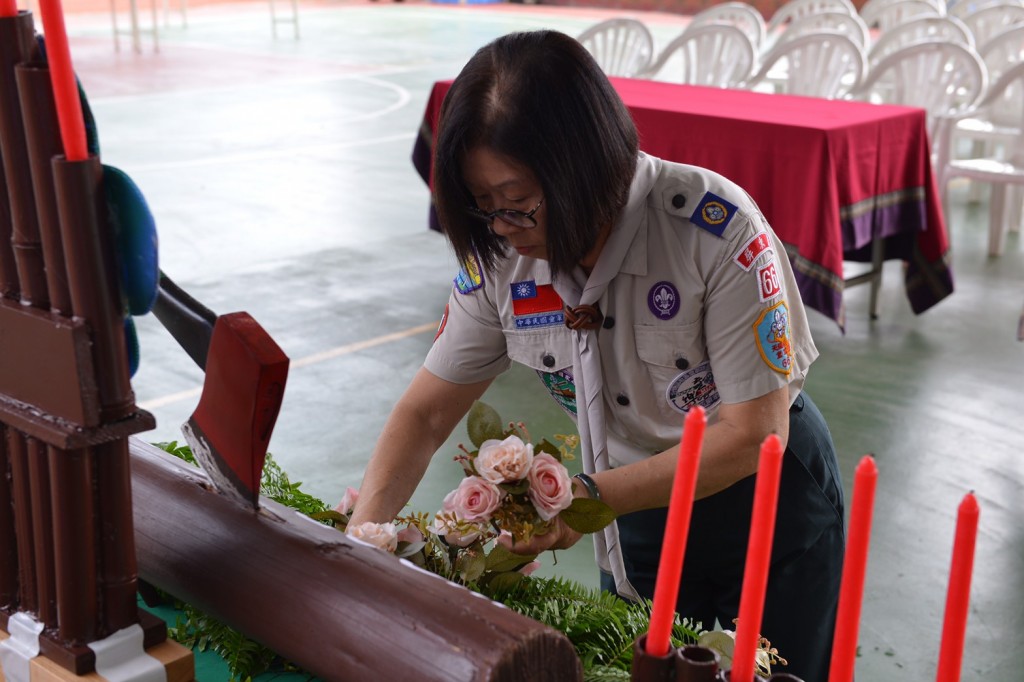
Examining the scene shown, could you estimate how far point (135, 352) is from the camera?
2.69 ft

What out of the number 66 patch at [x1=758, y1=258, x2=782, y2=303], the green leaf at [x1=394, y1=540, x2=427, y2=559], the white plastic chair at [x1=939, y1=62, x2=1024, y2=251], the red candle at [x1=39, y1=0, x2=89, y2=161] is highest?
the red candle at [x1=39, y1=0, x2=89, y2=161]

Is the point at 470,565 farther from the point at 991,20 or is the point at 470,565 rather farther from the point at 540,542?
the point at 991,20

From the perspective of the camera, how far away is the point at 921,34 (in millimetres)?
7488

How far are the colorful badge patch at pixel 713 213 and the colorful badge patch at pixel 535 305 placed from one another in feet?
0.76

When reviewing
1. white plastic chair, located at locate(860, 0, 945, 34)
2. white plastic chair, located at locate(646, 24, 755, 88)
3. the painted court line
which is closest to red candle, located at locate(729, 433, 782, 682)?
the painted court line

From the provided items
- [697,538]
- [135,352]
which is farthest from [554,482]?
[697,538]

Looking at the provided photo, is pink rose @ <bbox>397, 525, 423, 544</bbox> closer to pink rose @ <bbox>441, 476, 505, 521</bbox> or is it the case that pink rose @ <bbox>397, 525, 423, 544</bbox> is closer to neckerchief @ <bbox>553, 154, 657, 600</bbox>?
pink rose @ <bbox>441, 476, 505, 521</bbox>

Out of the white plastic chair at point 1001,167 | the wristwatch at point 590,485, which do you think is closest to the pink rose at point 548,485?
the wristwatch at point 590,485

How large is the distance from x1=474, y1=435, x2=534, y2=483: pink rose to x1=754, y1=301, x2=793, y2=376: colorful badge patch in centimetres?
48

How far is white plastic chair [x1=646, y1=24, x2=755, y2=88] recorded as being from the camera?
23.5 ft

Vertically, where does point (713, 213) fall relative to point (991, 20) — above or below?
above

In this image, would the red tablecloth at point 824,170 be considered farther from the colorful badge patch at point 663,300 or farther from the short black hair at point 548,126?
the short black hair at point 548,126

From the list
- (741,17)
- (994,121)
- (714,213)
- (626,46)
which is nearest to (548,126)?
(714,213)

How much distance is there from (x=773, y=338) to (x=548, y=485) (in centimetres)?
49
